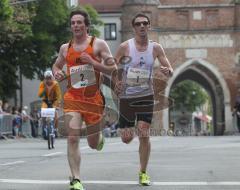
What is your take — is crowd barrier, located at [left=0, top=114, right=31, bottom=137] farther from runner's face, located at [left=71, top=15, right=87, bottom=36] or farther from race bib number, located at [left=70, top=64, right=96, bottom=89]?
runner's face, located at [left=71, top=15, right=87, bottom=36]

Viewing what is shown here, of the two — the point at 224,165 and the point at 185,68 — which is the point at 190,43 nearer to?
the point at 185,68

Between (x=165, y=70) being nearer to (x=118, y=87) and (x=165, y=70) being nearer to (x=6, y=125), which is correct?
(x=118, y=87)

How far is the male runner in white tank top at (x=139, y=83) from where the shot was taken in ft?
32.0

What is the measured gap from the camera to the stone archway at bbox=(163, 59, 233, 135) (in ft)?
209

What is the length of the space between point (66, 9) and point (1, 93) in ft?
25.6

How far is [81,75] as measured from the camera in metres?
9.28

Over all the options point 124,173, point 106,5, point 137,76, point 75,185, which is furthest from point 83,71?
point 106,5

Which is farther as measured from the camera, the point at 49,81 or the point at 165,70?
the point at 49,81

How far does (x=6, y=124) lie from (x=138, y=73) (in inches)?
907

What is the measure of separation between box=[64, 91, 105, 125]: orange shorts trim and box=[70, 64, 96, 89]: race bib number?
0.48ft

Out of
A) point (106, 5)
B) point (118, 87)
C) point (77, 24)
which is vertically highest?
point (106, 5)

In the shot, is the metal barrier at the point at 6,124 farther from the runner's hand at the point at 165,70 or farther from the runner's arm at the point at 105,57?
the runner's arm at the point at 105,57

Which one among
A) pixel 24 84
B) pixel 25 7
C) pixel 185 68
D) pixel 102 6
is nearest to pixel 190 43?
pixel 185 68

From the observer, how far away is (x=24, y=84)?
64.6 m
